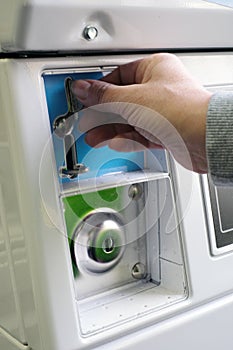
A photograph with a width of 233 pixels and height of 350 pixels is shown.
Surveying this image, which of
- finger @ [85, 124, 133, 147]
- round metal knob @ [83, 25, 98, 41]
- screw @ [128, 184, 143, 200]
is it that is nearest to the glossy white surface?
round metal knob @ [83, 25, 98, 41]

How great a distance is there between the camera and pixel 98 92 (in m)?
0.71

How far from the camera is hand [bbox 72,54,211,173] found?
0.71 metres

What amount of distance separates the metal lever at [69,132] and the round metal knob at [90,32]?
7cm

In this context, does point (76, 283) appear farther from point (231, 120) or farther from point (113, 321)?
point (231, 120)

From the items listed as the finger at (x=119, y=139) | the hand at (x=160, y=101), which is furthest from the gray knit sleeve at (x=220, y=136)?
the finger at (x=119, y=139)

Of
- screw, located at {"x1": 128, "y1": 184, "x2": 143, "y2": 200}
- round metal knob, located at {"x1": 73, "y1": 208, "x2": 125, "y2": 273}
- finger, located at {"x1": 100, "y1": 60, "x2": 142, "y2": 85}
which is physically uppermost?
finger, located at {"x1": 100, "y1": 60, "x2": 142, "y2": 85}

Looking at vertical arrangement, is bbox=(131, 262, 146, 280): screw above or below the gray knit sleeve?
below

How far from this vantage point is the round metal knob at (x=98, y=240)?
2.56ft

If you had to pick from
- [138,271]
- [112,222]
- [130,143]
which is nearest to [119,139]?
[130,143]

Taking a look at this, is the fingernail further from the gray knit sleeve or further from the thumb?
the gray knit sleeve

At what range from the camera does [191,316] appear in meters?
0.85

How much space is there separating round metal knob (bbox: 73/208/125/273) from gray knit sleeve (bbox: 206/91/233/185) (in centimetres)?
Answer: 19

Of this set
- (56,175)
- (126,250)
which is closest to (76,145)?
(56,175)

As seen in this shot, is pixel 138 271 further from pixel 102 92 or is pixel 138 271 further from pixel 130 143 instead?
pixel 102 92
